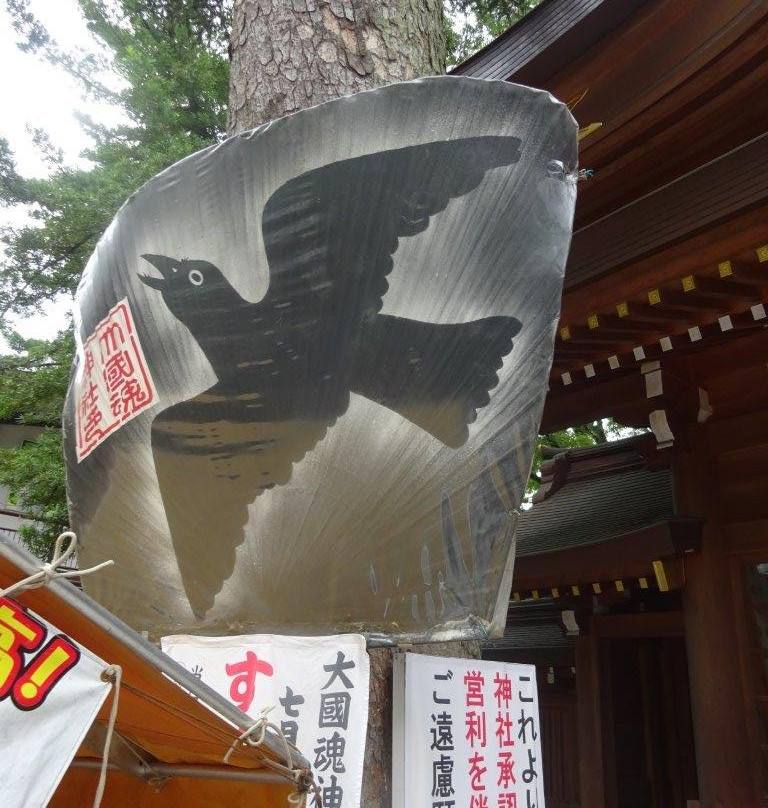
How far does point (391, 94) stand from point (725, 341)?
289 centimetres

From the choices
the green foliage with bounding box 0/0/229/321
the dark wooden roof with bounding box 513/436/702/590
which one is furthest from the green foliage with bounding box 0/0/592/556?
the dark wooden roof with bounding box 513/436/702/590

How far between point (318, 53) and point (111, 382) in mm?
1371

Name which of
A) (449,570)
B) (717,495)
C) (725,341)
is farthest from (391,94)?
(717,495)

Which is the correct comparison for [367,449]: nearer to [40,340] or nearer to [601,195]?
[601,195]

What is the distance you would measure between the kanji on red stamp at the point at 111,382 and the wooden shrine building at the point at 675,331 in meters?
2.22

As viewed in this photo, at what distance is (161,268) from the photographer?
1931mm

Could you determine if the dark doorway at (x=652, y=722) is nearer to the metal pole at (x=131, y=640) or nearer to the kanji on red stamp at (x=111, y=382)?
the kanji on red stamp at (x=111, y=382)

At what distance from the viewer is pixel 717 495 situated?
4.16m

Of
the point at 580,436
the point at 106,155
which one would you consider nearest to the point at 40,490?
the point at 106,155

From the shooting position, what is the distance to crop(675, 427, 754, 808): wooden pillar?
3.67 m

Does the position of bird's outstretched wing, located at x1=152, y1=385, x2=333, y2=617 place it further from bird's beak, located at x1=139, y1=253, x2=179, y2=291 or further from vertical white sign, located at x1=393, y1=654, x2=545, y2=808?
vertical white sign, located at x1=393, y1=654, x2=545, y2=808

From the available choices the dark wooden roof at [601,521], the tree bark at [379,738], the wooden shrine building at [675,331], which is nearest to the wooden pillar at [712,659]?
the wooden shrine building at [675,331]

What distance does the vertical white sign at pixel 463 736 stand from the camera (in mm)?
1675

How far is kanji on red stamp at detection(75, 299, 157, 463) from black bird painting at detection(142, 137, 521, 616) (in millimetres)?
146
